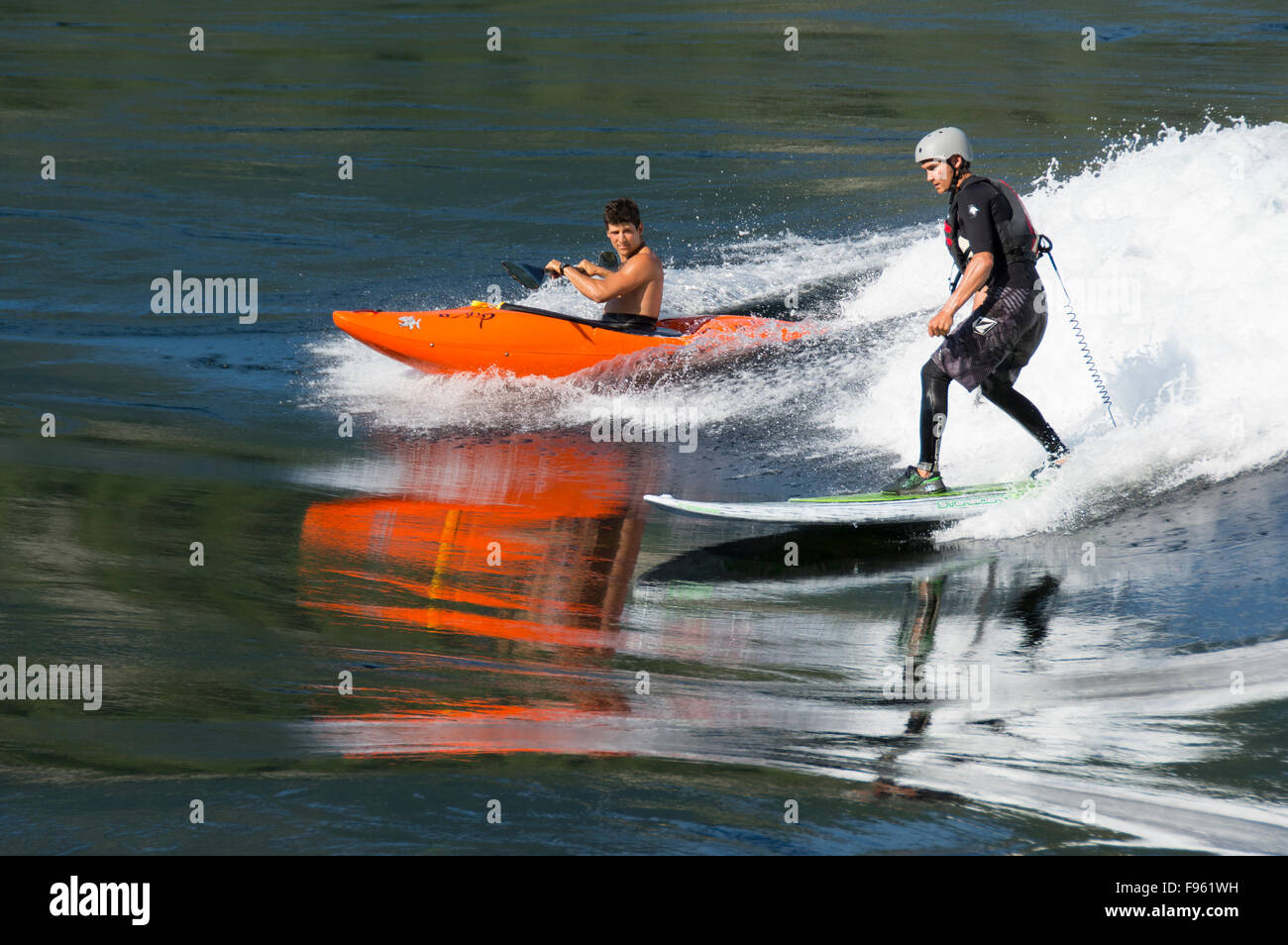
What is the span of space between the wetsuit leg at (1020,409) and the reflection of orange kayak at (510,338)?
3.25m

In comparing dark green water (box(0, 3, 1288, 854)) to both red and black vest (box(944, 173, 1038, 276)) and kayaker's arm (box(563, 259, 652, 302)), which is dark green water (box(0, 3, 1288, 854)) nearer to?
kayaker's arm (box(563, 259, 652, 302))

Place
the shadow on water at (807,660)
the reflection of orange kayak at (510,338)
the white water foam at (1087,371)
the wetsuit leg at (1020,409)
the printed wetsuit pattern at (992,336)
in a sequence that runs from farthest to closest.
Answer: the reflection of orange kayak at (510,338)
the white water foam at (1087,371)
the wetsuit leg at (1020,409)
the printed wetsuit pattern at (992,336)
the shadow on water at (807,660)

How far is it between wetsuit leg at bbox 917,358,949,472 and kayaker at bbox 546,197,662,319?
3.05 meters

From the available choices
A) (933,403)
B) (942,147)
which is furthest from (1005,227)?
(933,403)

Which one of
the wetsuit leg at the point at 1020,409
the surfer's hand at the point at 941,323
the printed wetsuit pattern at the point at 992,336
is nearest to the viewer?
the surfer's hand at the point at 941,323

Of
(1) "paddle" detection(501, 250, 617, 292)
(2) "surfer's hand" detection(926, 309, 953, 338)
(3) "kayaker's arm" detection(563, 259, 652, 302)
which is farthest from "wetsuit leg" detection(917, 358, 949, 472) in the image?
(1) "paddle" detection(501, 250, 617, 292)

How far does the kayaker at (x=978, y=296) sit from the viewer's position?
7.04 meters

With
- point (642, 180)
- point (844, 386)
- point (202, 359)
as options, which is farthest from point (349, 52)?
point (844, 386)

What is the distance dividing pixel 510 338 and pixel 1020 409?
4.03m

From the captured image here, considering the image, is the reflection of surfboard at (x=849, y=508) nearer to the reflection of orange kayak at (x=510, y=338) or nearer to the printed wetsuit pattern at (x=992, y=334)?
the printed wetsuit pattern at (x=992, y=334)

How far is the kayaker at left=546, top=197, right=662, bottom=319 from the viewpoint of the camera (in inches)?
389

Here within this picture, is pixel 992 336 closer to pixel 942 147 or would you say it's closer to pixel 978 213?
pixel 978 213

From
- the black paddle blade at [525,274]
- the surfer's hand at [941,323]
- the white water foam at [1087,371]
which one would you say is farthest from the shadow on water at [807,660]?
the black paddle blade at [525,274]

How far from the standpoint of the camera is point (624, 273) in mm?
10117
